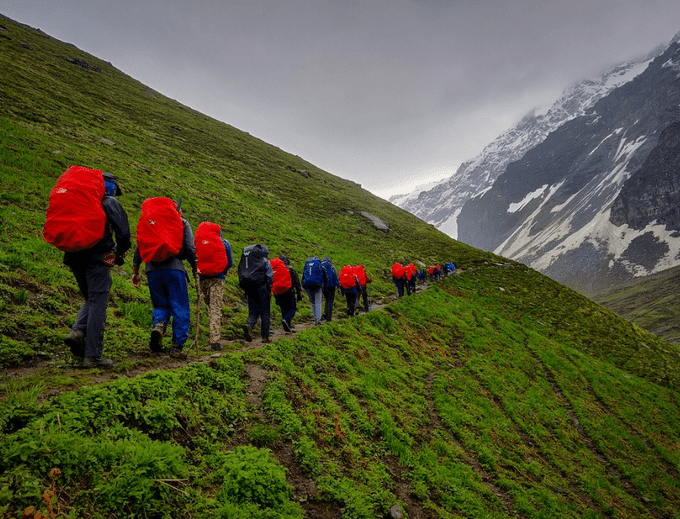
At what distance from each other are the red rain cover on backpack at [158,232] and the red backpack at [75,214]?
1001 millimetres

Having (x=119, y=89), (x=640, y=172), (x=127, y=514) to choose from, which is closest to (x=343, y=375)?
(x=127, y=514)

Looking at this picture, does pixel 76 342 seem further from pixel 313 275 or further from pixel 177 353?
pixel 313 275

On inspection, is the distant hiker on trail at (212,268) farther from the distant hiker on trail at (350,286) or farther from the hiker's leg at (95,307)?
the distant hiker on trail at (350,286)

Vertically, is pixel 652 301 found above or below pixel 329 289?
above

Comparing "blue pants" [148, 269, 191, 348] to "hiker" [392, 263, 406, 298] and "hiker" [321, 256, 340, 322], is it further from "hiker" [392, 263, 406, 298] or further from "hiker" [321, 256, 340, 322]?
"hiker" [392, 263, 406, 298]

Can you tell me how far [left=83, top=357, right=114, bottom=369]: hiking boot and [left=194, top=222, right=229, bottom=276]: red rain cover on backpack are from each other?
127 inches

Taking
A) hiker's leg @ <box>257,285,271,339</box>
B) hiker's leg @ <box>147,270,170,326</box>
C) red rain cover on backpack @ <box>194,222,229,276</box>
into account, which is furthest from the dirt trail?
hiker's leg @ <box>257,285,271,339</box>

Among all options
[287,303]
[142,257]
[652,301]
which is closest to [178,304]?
[142,257]

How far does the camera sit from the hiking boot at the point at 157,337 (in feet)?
21.5

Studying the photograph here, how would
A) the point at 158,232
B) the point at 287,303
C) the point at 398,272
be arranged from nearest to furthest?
the point at 158,232
the point at 287,303
the point at 398,272

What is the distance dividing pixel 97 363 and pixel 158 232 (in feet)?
8.51

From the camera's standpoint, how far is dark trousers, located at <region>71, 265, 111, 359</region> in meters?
5.42

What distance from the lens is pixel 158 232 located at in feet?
21.2

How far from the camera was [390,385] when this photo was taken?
9859mm
